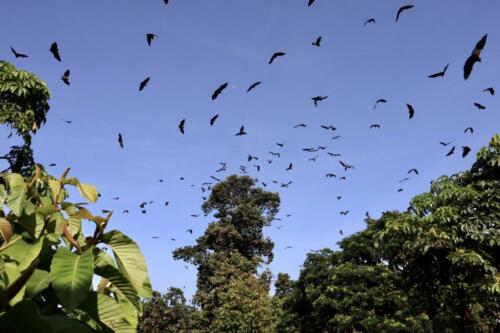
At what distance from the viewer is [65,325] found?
3.92ft

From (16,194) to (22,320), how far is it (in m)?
0.88

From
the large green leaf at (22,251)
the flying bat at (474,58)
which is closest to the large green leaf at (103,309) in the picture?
the large green leaf at (22,251)

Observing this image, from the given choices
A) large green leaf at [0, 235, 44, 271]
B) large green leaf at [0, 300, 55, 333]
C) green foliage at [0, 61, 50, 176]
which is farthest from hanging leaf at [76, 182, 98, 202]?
green foliage at [0, 61, 50, 176]

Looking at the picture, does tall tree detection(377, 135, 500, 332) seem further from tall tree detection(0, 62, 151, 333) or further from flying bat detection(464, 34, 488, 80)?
tall tree detection(0, 62, 151, 333)

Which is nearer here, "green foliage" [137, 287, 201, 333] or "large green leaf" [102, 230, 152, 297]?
"large green leaf" [102, 230, 152, 297]

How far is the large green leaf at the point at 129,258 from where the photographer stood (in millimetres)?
1646

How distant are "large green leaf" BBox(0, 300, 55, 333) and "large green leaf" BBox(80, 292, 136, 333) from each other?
0.48 m

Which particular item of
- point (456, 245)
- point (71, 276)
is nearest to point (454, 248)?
point (456, 245)

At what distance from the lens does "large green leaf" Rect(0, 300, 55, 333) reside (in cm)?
106

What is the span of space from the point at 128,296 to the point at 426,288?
550 inches

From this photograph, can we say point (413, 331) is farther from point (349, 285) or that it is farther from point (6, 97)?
point (6, 97)

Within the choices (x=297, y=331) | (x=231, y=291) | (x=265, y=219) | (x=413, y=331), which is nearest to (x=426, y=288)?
(x=413, y=331)

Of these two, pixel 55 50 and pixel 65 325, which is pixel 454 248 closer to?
pixel 55 50

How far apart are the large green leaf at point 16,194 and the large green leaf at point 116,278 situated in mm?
374
